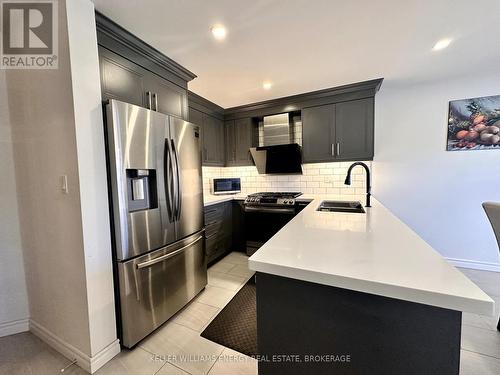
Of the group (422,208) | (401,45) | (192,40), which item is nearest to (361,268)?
(192,40)

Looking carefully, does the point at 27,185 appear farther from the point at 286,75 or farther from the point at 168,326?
the point at 286,75

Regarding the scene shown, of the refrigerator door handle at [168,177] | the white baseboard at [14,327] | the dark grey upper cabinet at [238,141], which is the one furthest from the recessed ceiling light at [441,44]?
the white baseboard at [14,327]

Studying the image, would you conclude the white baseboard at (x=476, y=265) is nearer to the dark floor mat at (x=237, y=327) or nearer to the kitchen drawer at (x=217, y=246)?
the dark floor mat at (x=237, y=327)

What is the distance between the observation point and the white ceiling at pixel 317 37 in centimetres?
140

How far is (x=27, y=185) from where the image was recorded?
1611mm

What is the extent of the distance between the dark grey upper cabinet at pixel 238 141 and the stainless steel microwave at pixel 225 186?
0.31 meters

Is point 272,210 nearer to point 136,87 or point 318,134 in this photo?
point 318,134

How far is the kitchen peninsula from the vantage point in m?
0.59

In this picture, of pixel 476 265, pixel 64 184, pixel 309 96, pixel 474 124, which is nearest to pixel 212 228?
pixel 64 184

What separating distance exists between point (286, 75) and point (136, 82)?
1.56 meters

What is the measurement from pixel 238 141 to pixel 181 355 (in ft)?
9.40

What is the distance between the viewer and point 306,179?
3322 mm

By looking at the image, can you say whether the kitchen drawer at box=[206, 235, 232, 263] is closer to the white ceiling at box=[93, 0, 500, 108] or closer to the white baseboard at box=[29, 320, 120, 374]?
the white baseboard at box=[29, 320, 120, 374]

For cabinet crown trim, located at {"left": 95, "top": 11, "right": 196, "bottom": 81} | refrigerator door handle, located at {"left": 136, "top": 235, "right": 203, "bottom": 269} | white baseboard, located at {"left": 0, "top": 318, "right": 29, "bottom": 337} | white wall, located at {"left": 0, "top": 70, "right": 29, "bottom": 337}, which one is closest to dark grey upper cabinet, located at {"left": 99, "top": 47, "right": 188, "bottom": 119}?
cabinet crown trim, located at {"left": 95, "top": 11, "right": 196, "bottom": 81}
